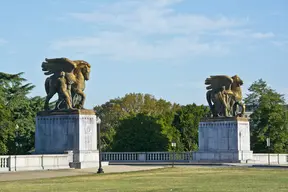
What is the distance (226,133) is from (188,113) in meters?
21.4

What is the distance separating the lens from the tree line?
7012 cm

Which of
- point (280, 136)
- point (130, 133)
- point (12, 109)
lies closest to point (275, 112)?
point (280, 136)

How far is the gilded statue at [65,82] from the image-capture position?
50.3m

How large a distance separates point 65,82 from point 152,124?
73.5 ft

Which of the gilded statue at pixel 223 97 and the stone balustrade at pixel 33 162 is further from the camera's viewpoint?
the gilded statue at pixel 223 97

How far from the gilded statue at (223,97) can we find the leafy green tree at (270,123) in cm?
1523

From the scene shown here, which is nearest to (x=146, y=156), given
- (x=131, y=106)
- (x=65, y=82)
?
(x=65, y=82)

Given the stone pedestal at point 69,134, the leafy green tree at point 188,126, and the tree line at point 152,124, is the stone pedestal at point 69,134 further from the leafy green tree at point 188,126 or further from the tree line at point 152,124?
the leafy green tree at point 188,126

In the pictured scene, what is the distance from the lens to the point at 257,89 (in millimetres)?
81312

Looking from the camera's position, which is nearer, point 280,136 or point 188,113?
point 280,136

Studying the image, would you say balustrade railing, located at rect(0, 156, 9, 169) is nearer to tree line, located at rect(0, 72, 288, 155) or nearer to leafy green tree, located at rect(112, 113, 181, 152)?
tree line, located at rect(0, 72, 288, 155)

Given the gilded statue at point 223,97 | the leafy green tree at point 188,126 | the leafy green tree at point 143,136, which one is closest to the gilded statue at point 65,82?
the gilded statue at point 223,97

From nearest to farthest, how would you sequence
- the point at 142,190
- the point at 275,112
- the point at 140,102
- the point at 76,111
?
the point at 142,190 → the point at 76,111 → the point at 275,112 → the point at 140,102

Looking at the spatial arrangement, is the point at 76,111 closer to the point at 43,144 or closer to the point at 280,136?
the point at 43,144
